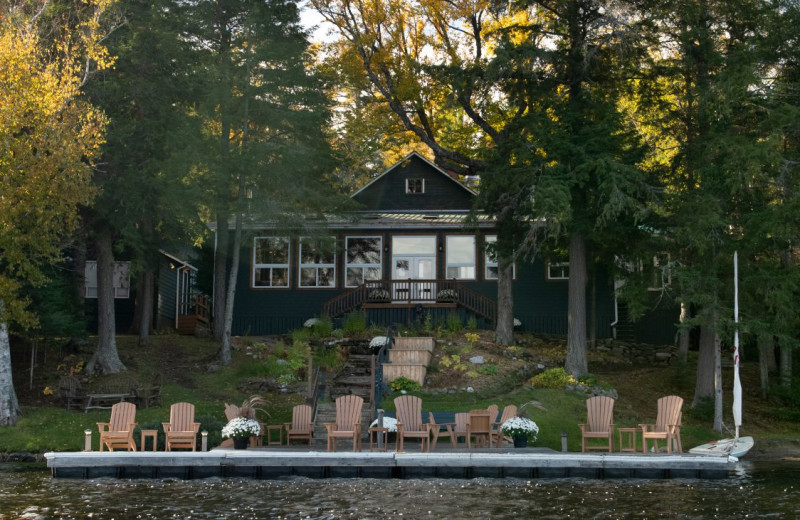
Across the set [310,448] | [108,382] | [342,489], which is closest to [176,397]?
[108,382]

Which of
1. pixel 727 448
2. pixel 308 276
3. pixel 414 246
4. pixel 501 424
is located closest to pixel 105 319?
pixel 308 276

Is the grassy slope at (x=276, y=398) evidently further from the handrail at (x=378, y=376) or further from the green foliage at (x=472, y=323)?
the green foliage at (x=472, y=323)

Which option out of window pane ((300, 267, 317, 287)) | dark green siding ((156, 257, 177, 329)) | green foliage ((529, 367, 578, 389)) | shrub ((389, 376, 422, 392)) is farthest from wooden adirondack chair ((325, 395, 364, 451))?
dark green siding ((156, 257, 177, 329))

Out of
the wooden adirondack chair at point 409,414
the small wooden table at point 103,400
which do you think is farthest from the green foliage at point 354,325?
the wooden adirondack chair at point 409,414

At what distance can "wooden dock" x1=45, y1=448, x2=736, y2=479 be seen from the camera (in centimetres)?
1742

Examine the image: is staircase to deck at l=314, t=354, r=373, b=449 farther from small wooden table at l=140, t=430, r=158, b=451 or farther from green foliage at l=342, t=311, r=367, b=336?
small wooden table at l=140, t=430, r=158, b=451

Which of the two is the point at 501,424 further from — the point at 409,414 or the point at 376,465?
the point at 376,465

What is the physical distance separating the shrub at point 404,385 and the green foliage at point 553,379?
3.09 meters

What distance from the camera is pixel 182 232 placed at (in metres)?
28.8

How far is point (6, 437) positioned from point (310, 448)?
7.22 m

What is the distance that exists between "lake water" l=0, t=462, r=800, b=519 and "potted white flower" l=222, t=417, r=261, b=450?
1.67 m

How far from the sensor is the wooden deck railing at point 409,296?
103 feet

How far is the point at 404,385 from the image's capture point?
81.7 ft

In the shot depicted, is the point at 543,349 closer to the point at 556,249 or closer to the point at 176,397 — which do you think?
the point at 556,249
